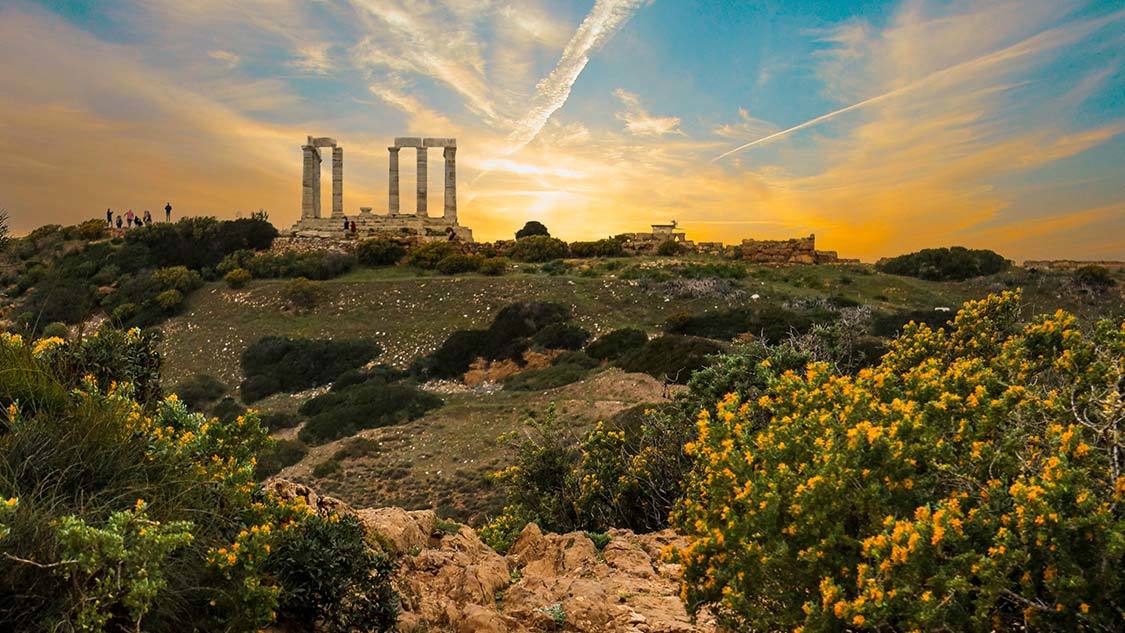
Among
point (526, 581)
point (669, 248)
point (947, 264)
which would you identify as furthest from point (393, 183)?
point (526, 581)

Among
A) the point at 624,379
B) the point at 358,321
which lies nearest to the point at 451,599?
the point at 624,379

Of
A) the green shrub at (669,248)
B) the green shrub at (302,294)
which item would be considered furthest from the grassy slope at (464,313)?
the green shrub at (669,248)

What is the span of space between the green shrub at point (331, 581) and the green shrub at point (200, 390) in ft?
101

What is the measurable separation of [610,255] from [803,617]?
57.0 metres

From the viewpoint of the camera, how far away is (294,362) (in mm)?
37250

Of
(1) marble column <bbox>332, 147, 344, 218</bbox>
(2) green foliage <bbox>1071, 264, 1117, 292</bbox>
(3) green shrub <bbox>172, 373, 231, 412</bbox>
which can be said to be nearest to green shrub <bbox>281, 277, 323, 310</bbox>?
(3) green shrub <bbox>172, 373, 231, 412</bbox>

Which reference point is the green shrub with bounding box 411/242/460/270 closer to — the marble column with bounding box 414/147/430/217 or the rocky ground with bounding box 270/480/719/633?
the marble column with bounding box 414/147/430/217

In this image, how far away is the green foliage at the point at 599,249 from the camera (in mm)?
61719

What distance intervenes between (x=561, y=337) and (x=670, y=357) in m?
9.69

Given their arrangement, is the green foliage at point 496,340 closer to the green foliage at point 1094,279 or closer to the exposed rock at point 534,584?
the exposed rock at point 534,584

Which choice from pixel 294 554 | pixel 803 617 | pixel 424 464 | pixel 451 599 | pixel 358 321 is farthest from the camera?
pixel 358 321

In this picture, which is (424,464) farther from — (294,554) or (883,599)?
(883,599)

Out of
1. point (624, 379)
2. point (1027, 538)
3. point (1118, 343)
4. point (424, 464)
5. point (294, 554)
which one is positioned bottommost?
point (424, 464)

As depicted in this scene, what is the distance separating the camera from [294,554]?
549 cm
